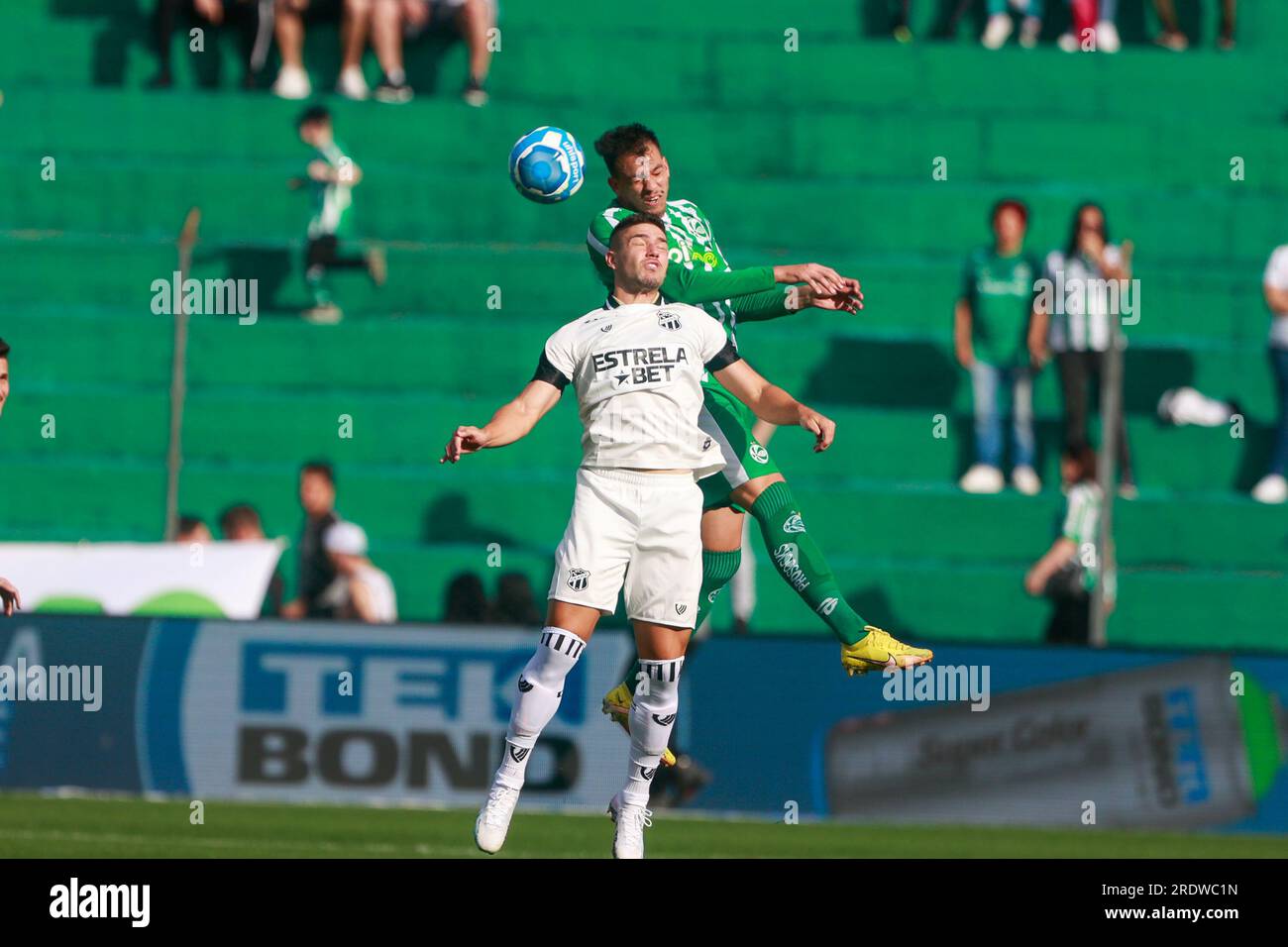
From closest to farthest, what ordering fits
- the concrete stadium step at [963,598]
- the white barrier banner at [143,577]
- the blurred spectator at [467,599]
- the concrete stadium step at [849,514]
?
the white barrier banner at [143,577], the blurred spectator at [467,599], the concrete stadium step at [963,598], the concrete stadium step at [849,514]

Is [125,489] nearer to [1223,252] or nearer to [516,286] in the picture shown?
[516,286]

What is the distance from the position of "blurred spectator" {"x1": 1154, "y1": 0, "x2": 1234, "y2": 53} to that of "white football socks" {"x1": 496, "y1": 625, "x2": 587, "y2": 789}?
12824mm

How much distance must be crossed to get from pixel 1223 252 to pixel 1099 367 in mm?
3022

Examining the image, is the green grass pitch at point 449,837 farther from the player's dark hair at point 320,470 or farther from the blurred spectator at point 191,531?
the player's dark hair at point 320,470

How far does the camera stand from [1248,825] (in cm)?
1384

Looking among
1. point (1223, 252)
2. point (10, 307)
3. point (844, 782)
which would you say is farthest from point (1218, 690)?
point (10, 307)

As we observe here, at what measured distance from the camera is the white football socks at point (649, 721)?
31.6 ft

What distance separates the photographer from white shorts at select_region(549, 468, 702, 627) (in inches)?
366

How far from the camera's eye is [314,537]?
628 inches

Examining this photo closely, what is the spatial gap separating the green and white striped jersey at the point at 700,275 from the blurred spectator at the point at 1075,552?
623cm

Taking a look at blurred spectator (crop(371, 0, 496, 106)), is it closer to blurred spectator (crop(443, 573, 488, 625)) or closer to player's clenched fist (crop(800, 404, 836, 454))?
blurred spectator (crop(443, 573, 488, 625))

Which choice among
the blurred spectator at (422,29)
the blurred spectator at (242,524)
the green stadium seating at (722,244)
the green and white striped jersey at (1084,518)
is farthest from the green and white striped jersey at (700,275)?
the blurred spectator at (422,29)

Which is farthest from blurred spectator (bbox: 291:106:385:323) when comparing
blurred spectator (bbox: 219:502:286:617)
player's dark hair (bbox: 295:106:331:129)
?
blurred spectator (bbox: 219:502:286:617)

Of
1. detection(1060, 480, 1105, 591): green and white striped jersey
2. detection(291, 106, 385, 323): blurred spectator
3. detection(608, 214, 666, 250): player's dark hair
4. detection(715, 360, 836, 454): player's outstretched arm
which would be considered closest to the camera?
detection(608, 214, 666, 250): player's dark hair
